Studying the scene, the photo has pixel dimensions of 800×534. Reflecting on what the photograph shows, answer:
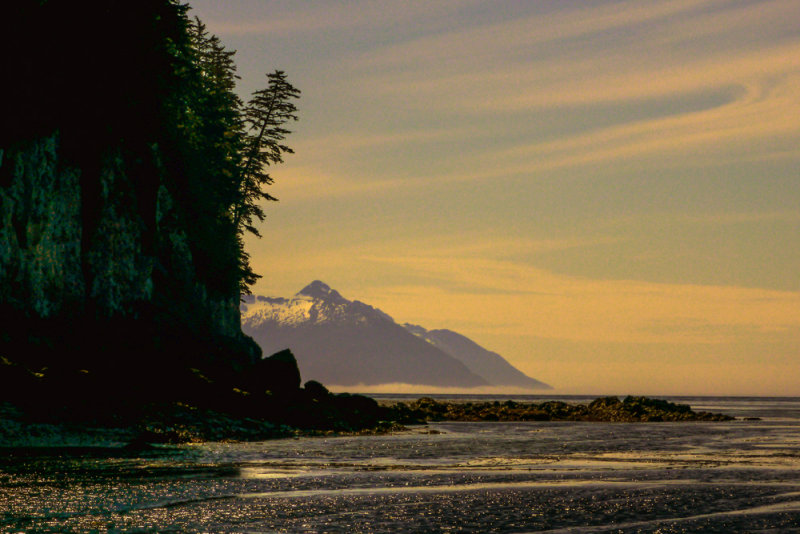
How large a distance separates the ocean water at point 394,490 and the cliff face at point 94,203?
1027cm

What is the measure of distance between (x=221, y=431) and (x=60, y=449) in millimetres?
9178

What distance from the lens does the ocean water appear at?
15570 millimetres

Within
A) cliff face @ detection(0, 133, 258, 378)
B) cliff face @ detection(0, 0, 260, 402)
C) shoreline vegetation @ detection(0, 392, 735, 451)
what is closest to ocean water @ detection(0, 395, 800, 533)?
shoreline vegetation @ detection(0, 392, 735, 451)

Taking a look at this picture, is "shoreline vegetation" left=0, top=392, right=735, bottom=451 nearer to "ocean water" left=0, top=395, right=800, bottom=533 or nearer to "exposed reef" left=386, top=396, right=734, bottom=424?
"ocean water" left=0, top=395, right=800, bottom=533

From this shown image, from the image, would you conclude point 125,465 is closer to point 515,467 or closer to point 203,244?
point 515,467

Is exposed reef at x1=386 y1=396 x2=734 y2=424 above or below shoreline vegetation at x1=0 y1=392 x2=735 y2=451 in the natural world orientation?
below

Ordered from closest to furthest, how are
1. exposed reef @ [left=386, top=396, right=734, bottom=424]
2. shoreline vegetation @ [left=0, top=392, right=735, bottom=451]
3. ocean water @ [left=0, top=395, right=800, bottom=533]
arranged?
ocean water @ [left=0, top=395, right=800, bottom=533] → shoreline vegetation @ [left=0, top=392, right=735, bottom=451] → exposed reef @ [left=386, top=396, right=734, bottom=424]

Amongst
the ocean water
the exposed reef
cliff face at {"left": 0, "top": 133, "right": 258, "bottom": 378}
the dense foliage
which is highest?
the dense foliage

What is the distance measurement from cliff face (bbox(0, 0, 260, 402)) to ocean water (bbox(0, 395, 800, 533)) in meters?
10.3

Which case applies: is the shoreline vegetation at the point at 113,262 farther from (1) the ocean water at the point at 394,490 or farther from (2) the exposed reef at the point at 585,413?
(2) the exposed reef at the point at 585,413

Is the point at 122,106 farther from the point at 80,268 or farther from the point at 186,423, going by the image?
the point at 186,423

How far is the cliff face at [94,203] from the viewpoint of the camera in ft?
125

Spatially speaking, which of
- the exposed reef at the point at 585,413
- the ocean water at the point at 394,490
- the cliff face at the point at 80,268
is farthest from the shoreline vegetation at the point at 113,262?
A: the exposed reef at the point at 585,413

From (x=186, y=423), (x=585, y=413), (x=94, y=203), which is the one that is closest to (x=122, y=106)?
(x=94, y=203)
